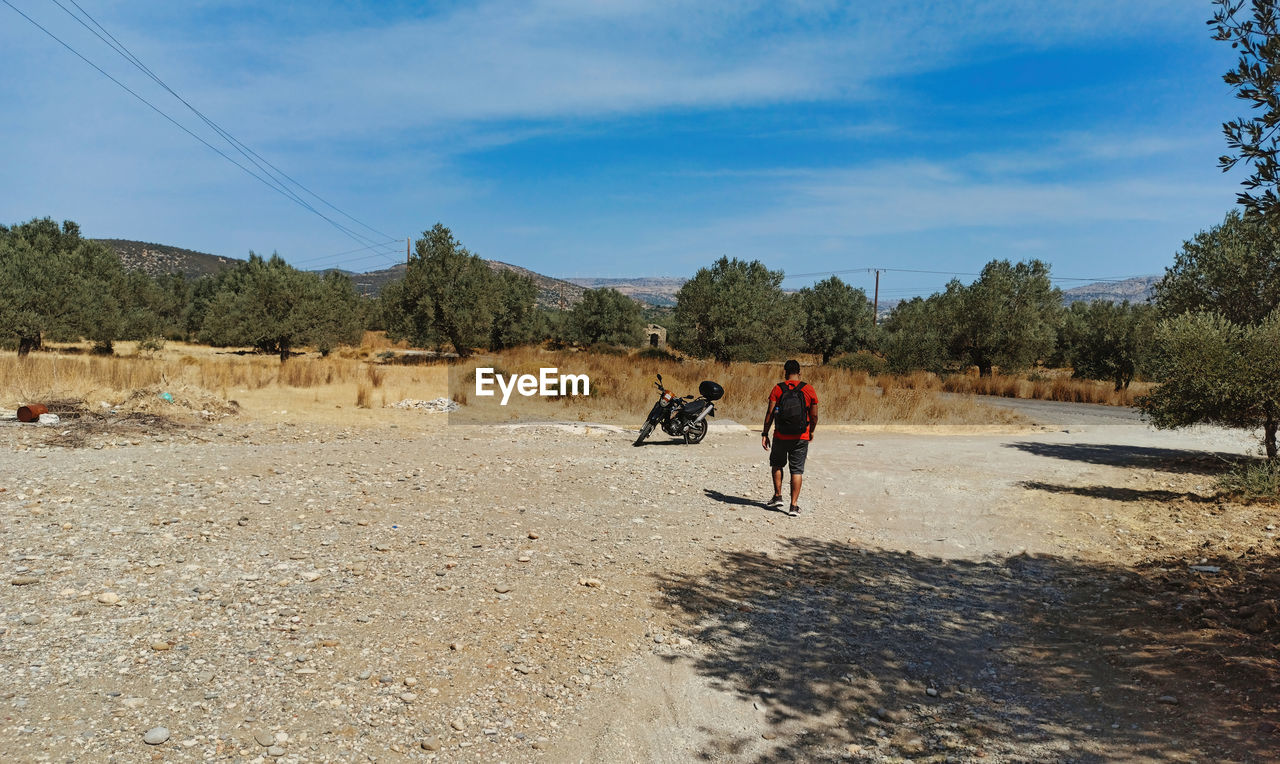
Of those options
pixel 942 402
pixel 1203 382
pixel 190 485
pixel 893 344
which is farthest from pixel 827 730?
pixel 893 344

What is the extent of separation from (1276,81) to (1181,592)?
4.16 metres

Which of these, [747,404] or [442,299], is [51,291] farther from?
[747,404]

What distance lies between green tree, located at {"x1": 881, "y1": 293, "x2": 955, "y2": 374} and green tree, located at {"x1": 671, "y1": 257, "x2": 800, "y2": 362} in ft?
22.5

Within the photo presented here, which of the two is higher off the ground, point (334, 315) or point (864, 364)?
point (334, 315)

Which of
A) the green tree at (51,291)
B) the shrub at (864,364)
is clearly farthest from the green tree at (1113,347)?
the green tree at (51,291)

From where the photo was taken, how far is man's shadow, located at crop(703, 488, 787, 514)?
367 inches

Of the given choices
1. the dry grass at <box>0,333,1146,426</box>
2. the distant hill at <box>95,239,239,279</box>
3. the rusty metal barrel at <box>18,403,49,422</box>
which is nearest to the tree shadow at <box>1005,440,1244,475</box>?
the dry grass at <box>0,333,1146,426</box>

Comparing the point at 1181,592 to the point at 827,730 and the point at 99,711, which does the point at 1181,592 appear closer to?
the point at 827,730

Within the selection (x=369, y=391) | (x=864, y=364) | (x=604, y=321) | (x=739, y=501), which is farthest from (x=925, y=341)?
(x=604, y=321)

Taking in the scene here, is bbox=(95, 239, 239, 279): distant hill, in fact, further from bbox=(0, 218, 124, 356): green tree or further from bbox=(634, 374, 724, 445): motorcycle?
bbox=(634, 374, 724, 445): motorcycle

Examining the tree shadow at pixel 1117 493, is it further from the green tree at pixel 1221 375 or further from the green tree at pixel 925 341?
the green tree at pixel 925 341

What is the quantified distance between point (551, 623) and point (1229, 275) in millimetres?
15200

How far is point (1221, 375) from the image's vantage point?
1058cm

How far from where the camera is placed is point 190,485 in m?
8.31
